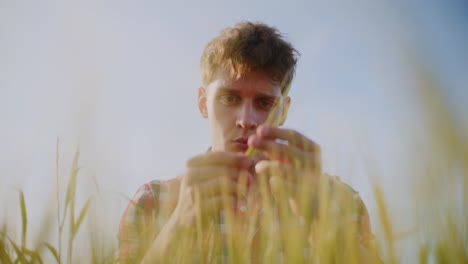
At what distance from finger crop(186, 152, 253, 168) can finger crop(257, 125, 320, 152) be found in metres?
0.06

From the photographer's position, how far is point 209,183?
0.66 meters

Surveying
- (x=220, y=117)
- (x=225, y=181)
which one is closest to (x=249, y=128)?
(x=220, y=117)

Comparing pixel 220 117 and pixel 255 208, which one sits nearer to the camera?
pixel 255 208

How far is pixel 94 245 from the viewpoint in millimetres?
422

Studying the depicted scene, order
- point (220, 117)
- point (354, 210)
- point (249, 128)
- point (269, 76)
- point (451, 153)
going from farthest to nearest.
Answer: point (269, 76), point (220, 117), point (249, 128), point (354, 210), point (451, 153)

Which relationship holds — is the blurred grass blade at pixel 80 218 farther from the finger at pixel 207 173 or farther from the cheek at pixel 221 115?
the cheek at pixel 221 115

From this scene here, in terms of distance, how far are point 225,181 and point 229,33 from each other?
4.83ft

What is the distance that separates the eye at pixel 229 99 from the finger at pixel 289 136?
0.86m

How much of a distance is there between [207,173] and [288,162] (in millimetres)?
179

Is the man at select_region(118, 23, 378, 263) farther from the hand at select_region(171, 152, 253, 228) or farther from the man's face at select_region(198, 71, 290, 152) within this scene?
the man's face at select_region(198, 71, 290, 152)

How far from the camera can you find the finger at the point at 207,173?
644 millimetres

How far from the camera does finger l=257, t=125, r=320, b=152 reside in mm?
591

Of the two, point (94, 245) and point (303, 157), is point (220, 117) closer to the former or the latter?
point (303, 157)

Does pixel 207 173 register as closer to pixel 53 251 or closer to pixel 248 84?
pixel 53 251
